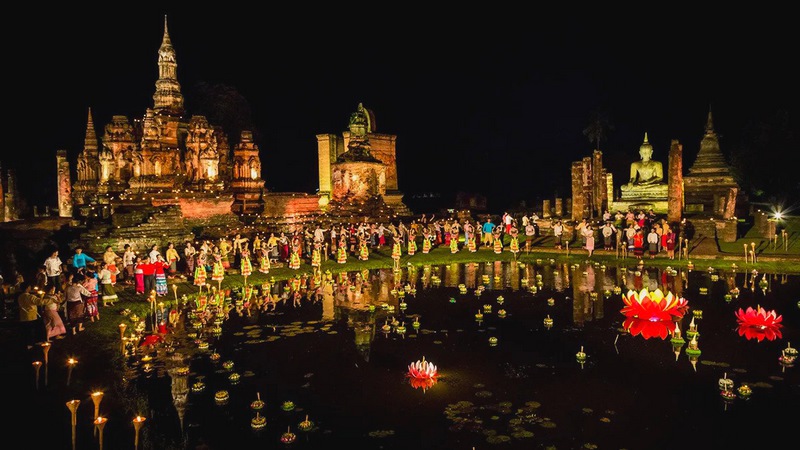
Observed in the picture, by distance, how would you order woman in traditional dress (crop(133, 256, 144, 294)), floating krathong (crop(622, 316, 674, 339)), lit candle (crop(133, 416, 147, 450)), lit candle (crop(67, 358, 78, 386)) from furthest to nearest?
woman in traditional dress (crop(133, 256, 144, 294)) → floating krathong (crop(622, 316, 674, 339)) → lit candle (crop(67, 358, 78, 386)) → lit candle (crop(133, 416, 147, 450))

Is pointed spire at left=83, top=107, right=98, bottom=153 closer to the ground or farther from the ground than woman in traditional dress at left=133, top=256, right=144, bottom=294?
farther from the ground

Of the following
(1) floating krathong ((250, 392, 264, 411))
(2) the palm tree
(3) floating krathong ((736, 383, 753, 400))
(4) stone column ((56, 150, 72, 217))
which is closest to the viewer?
(1) floating krathong ((250, 392, 264, 411))

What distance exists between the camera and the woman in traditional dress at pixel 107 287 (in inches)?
625

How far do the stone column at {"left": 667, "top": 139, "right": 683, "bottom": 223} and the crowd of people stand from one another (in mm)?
1412

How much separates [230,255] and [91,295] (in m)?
8.89

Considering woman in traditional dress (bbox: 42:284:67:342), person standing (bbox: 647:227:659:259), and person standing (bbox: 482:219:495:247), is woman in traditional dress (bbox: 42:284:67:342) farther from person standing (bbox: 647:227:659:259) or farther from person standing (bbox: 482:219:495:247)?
person standing (bbox: 647:227:659:259)

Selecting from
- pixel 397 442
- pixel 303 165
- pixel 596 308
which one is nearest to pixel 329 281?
pixel 596 308

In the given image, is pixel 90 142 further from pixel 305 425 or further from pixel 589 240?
pixel 305 425

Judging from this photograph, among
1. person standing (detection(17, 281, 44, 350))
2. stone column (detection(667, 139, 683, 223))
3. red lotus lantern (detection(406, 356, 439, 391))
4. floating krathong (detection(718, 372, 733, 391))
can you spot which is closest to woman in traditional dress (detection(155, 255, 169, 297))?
person standing (detection(17, 281, 44, 350))

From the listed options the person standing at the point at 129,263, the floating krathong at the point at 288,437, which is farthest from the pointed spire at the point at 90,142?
the floating krathong at the point at 288,437

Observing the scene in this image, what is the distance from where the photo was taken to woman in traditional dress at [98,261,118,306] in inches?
625

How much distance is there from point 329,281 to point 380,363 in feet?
30.1

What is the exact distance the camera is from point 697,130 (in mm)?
59750

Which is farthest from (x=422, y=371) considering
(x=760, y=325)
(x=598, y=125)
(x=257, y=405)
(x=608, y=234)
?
(x=598, y=125)
